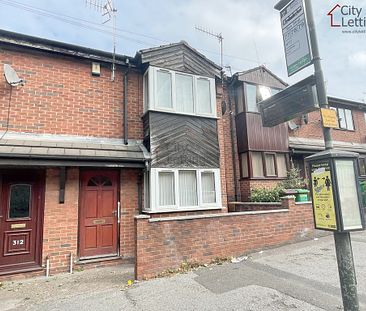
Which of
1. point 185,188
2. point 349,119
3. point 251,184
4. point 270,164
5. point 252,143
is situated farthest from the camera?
point 349,119

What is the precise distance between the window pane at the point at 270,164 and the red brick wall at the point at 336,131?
237cm

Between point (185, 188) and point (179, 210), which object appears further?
point (185, 188)

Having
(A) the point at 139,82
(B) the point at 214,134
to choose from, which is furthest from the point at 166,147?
(A) the point at 139,82

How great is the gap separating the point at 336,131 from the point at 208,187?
Result: 9843 mm

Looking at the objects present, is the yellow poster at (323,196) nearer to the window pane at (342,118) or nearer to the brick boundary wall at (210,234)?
the brick boundary wall at (210,234)

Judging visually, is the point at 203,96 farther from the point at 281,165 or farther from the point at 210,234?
the point at 281,165

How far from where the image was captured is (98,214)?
23.0ft

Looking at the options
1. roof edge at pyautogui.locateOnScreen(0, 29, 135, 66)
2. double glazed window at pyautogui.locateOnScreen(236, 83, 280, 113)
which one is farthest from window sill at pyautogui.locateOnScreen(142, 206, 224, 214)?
double glazed window at pyautogui.locateOnScreen(236, 83, 280, 113)

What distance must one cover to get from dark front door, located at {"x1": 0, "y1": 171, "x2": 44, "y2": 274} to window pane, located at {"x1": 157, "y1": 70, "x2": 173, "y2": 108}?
402 centimetres

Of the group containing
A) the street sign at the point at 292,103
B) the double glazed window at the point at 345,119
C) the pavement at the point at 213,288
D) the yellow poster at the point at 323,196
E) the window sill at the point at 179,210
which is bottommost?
the pavement at the point at 213,288

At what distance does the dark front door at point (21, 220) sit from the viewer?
6.07m

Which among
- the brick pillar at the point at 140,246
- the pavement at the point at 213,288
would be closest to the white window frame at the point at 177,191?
the brick pillar at the point at 140,246

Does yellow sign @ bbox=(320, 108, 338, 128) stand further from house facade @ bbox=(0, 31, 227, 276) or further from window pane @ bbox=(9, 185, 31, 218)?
window pane @ bbox=(9, 185, 31, 218)

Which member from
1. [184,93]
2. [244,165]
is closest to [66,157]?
[184,93]
